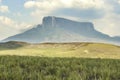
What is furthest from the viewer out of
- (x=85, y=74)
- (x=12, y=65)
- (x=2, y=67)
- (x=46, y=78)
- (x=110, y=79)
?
(x=12, y=65)

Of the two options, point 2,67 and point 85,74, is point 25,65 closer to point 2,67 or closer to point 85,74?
point 2,67

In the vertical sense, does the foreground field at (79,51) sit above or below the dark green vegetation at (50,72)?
below

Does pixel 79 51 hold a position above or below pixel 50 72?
below

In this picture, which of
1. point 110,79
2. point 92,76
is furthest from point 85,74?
point 110,79

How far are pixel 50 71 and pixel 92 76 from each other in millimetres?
2321

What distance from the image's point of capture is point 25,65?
17562 mm

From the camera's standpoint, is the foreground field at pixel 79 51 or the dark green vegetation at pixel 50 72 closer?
the dark green vegetation at pixel 50 72

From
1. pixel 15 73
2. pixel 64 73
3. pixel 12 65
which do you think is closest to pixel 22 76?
pixel 15 73

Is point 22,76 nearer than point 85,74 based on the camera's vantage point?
Yes

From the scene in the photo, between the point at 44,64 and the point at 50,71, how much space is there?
2.11m

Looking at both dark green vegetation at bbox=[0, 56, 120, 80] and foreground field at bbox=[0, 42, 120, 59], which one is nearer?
dark green vegetation at bbox=[0, 56, 120, 80]

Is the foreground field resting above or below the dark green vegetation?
below

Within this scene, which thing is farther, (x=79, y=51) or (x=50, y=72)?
(x=79, y=51)

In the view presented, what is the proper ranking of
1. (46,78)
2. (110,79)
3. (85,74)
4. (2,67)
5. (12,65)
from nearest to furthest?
1. (46,78)
2. (110,79)
3. (85,74)
4. (2,67)
5. (12,65)
